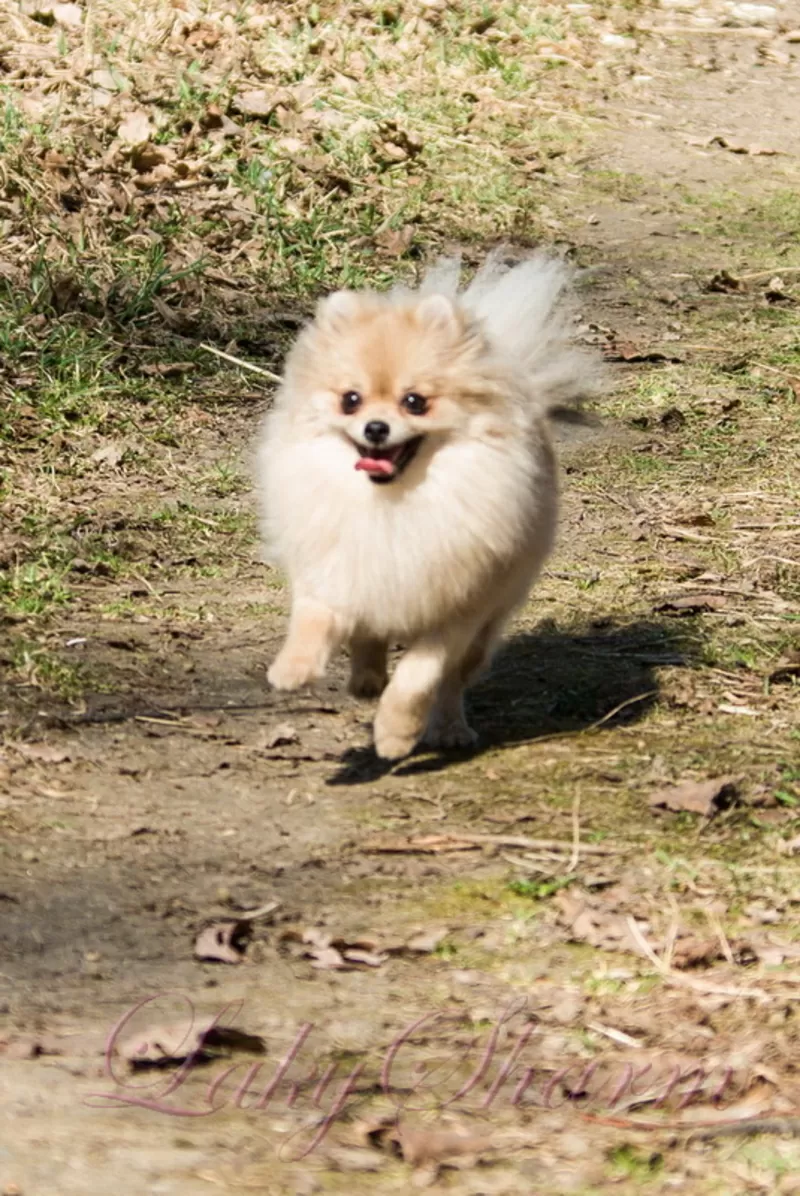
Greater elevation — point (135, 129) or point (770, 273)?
point (135, 129)

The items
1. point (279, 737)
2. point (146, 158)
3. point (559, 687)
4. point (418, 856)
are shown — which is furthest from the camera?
point (146, 158)

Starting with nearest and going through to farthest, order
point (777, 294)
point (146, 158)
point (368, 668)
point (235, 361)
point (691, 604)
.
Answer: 1. point (368, 668)
2. point (691, 604)
3. point (235, 361)
4. point (146, 158)
5. point (777, 294)

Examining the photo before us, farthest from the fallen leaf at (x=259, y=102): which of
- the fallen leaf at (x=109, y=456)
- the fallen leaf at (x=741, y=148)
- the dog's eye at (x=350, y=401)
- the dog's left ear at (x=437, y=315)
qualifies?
the dog's eye at (x=350, y=401)

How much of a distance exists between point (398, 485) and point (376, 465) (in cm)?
16

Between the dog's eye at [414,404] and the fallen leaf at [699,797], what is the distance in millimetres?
1074

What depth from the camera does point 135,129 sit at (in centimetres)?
897

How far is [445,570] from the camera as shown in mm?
4516

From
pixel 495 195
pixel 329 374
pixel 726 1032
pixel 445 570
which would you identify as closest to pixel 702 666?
pixel 445 570

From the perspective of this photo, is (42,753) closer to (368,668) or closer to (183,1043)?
(368,668)

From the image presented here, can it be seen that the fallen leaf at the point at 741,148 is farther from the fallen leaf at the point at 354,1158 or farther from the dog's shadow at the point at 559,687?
the fallen leaf at the point at 354,1158

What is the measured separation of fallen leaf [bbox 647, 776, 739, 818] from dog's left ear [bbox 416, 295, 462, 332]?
1.21m

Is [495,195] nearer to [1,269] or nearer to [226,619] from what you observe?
[1,269]

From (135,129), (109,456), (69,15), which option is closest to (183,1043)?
(109,456)

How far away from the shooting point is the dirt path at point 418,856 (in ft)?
10.0
